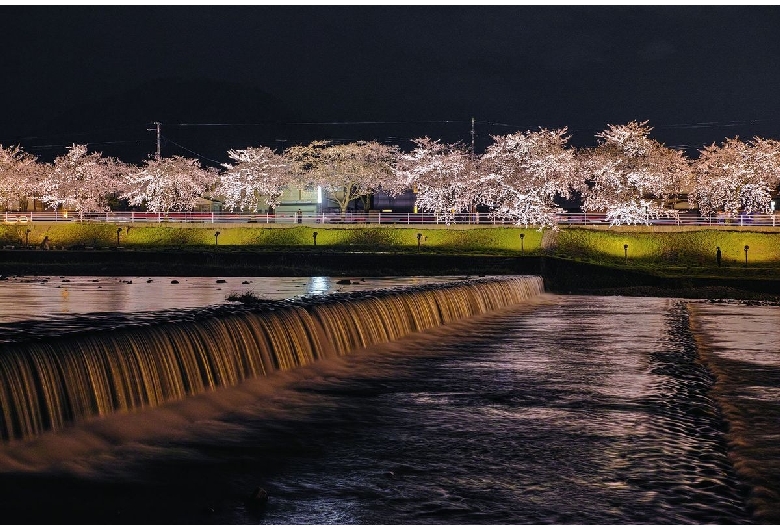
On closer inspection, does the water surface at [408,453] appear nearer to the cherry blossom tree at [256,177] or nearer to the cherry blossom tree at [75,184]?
the cherry blossom tree at [256,177]

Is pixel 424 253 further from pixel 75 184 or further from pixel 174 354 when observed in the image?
pixel 75 184

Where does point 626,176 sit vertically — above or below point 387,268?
above

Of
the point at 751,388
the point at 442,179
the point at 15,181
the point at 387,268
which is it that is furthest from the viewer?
the point at 15,181

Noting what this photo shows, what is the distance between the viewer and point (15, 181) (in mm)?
84000

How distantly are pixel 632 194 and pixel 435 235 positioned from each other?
524 inches

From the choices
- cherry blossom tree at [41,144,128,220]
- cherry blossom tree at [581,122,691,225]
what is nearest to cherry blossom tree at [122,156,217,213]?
cherry blossom tree at [41,144,128,220]

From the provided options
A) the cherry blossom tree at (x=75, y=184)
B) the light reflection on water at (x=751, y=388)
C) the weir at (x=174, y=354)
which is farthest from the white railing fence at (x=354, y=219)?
the weir at (x=174, y=354)

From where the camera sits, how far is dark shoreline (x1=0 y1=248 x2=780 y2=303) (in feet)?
128

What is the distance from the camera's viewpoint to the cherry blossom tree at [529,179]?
196ft

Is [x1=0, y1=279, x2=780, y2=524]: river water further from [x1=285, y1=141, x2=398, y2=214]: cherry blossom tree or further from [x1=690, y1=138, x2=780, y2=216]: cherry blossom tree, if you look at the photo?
[x1=285, y1=141, x2=398, y2=214]: cherry blossom tree

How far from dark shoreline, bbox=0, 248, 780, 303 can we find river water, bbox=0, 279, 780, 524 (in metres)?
20.3

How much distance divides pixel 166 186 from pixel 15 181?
560 inches

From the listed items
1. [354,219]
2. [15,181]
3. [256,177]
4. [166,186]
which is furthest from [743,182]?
[15,181]

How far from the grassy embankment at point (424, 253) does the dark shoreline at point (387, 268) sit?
0.18 feet
